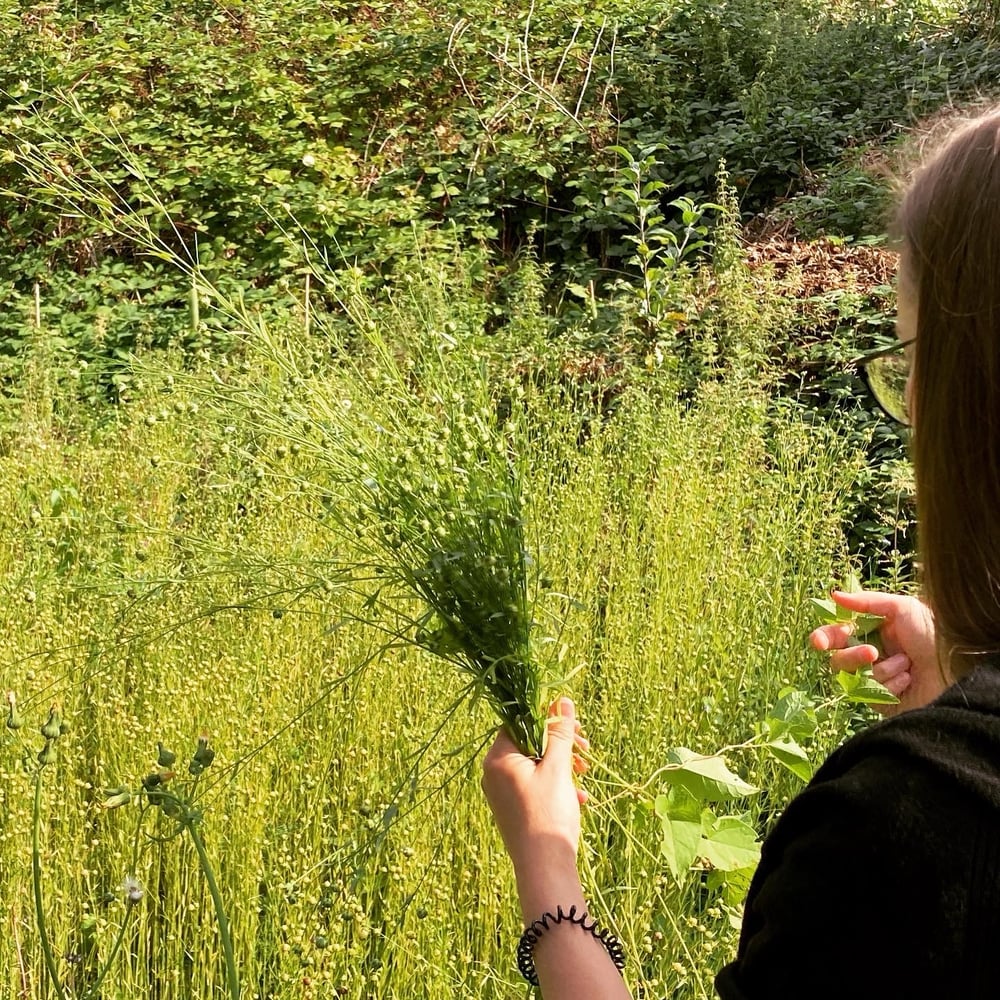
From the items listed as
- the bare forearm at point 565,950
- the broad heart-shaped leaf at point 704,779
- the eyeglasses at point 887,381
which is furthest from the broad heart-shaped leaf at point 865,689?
the bare forearm at point 565,950

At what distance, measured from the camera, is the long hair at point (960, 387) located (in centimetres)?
92

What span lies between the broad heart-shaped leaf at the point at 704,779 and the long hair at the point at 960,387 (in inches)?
24.3

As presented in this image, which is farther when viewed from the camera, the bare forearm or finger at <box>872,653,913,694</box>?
finger at <box>872,653,913,694</box>

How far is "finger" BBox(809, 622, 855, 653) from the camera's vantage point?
62.4 inches

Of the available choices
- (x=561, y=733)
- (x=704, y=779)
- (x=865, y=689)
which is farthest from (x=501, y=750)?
(x=865, y=689)

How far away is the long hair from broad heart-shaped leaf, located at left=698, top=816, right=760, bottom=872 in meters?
0.70

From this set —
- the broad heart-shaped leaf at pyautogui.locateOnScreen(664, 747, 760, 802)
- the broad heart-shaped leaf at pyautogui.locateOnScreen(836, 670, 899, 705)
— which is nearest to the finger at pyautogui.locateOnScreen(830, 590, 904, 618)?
the broad heart-shaped leaf at pyautogui.locateOnScreen(836, 670, 899, 705)

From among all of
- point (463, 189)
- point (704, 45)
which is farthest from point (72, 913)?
point (704, 45)

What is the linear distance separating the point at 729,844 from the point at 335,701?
119 centimetres

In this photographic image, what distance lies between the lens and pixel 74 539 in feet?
10.5

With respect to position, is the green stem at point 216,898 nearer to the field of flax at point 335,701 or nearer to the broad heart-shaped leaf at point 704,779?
the field of flax at point 335,701

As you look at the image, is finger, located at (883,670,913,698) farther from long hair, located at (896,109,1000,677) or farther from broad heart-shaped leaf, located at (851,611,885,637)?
long hair, located at (896,109,1000,677)

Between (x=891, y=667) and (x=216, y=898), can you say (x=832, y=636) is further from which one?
(x=216, y=898)

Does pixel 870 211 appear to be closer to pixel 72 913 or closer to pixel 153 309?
pixel 153 309
